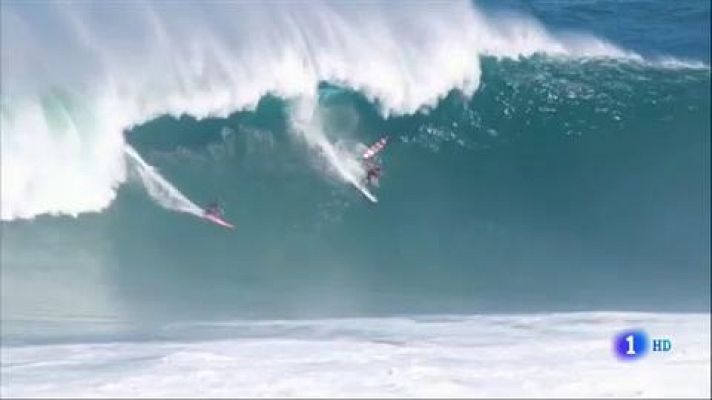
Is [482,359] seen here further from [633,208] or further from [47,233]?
[47,233]

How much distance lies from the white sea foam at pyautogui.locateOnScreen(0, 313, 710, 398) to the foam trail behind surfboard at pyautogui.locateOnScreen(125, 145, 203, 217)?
9.27ft

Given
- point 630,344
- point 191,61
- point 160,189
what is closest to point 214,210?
point 160,189

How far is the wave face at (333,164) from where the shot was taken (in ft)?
44.3

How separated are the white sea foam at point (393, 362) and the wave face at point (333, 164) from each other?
0.84 metres

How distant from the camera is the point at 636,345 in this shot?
35.3ft

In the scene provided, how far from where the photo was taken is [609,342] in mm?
10891

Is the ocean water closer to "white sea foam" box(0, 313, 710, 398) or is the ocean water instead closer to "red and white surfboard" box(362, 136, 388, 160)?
"white sea foam" box(0, 313, 710, 398)

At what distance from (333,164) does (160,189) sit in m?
2.22

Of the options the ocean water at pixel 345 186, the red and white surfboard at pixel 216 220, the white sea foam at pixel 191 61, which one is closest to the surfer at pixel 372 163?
the ocean water at pixel 345 186

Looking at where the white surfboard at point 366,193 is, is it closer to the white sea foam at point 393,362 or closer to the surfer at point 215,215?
the surfer at point 215,215

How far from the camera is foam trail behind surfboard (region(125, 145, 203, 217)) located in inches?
587

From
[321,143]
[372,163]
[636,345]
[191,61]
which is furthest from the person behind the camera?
[191,61]

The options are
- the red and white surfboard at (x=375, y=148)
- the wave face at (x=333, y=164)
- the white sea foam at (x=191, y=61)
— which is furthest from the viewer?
the white sea foam at (x=191, y=61)

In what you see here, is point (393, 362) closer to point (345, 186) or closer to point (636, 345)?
point (636, 345)
